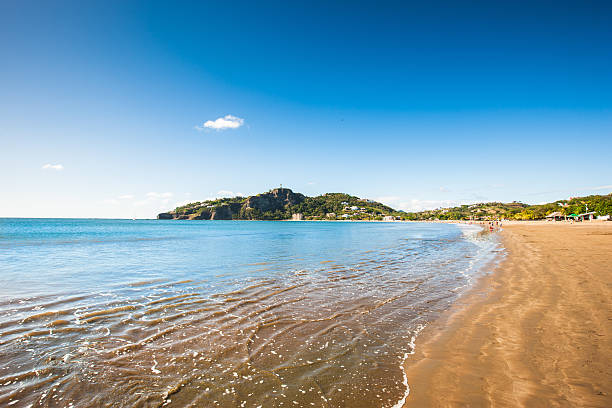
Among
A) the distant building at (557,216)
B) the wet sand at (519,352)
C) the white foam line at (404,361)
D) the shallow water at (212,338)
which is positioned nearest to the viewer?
the white foam line at (404,361)

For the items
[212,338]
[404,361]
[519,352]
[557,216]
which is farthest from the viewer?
[557,216]

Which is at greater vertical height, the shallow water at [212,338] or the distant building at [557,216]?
the distant building at [557,216]

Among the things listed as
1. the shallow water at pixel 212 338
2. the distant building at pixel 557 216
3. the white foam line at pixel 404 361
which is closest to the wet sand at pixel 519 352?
the white foam line at pixel 404 361

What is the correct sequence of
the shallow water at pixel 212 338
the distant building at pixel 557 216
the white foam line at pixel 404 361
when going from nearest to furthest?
1. the white foam line at pixel 404 361
2. the shallow water at pixel 212 338
3. the distant building at pixel 557 216

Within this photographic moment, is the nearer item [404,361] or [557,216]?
[404,361]

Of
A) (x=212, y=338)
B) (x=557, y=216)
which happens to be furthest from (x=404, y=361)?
(x=557, y=216)

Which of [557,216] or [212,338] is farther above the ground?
[557,216]

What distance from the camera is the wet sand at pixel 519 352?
4133mm

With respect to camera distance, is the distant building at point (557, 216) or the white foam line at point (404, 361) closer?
the white foam line at point (404, 361)

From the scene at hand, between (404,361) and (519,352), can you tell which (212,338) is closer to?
(404,361)

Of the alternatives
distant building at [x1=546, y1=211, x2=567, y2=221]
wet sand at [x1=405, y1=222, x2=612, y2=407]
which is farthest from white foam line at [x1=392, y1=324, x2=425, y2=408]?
distant building at [x1=546, y1=211, x2=567, y2=221]

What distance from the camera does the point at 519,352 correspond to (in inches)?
216

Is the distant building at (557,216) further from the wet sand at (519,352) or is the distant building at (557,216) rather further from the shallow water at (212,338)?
the shallow water at (212,338)

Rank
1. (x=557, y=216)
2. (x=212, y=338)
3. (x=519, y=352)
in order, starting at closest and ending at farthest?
(x=519, y=352)
(x=212, y=338)
(x=557, y=216)
